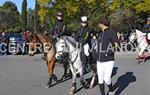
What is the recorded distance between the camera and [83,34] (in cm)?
1269

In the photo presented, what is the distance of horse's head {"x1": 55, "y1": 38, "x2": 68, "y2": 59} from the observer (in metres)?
12.5

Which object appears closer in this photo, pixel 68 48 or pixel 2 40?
pixel 68 48

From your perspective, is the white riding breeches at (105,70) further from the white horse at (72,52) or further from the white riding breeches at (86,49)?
the white riding breeches at (86,49)

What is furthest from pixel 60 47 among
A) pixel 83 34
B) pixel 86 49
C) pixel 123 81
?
pixel 123 81

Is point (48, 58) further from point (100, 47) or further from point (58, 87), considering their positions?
point (100, 47)

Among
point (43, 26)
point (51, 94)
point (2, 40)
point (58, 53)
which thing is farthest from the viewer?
point (43, 26)

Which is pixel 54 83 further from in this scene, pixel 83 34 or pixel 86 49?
pixel 83 34

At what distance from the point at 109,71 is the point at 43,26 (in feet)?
166

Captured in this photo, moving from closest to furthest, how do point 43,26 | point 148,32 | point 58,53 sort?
point 58,53, point 148,32, point 43,26

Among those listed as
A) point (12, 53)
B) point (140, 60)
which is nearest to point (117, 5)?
point (12, 53)

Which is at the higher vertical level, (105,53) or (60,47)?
(60,47)

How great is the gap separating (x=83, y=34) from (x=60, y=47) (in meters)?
0.82

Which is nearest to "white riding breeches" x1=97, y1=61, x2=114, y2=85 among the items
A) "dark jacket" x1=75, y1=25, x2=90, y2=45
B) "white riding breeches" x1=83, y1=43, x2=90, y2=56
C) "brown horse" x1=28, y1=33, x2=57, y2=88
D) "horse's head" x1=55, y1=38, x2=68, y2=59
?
"horse's head" x1=55, y1=38, x2=68, y2=59

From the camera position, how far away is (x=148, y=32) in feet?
68.3
